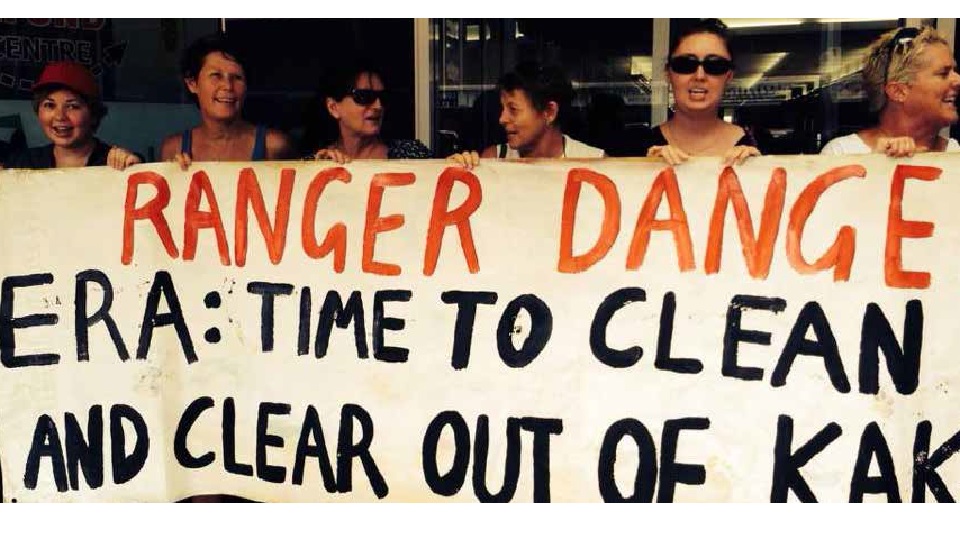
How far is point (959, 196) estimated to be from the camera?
2.85 m

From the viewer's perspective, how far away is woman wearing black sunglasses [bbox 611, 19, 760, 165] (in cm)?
316

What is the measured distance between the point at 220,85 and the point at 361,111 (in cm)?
51

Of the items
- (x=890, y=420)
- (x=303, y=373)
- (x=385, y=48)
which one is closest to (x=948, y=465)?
(x=890, y=420)

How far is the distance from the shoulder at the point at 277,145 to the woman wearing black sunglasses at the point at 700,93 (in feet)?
4.32

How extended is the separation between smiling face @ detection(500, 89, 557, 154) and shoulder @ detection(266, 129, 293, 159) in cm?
82

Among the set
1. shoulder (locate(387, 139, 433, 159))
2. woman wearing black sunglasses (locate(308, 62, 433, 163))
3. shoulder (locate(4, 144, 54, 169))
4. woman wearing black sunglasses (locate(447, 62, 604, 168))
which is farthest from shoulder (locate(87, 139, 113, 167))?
woman wearing black sunglasses (locate(447, 62, 604, 168))

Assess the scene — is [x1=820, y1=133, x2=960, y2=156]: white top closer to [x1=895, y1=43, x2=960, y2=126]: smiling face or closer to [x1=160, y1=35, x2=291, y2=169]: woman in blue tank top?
[x1=895, y1=43, x2=960, y2=126]: smiling face

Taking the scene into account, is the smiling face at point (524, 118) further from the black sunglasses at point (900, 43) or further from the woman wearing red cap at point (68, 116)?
the woman wearing red cap at point (68, 116)

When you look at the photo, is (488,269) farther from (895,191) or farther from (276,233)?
(895,191)

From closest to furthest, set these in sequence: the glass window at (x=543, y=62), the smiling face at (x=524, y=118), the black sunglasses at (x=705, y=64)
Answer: the black sunglasses at (x=705, y=64) → the smiling face at (x=524, y=118) → the glass window at (x=543, y=62)

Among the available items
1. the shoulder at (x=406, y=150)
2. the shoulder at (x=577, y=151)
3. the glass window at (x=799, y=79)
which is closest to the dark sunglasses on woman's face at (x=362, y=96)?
the shoulder at (x=406, y=150)

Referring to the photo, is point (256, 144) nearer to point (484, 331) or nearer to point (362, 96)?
point (362, 96)

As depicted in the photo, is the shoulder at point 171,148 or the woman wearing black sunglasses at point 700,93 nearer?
Result: the woman wearing black sunglasses at point 700,93

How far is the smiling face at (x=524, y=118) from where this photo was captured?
339cm
